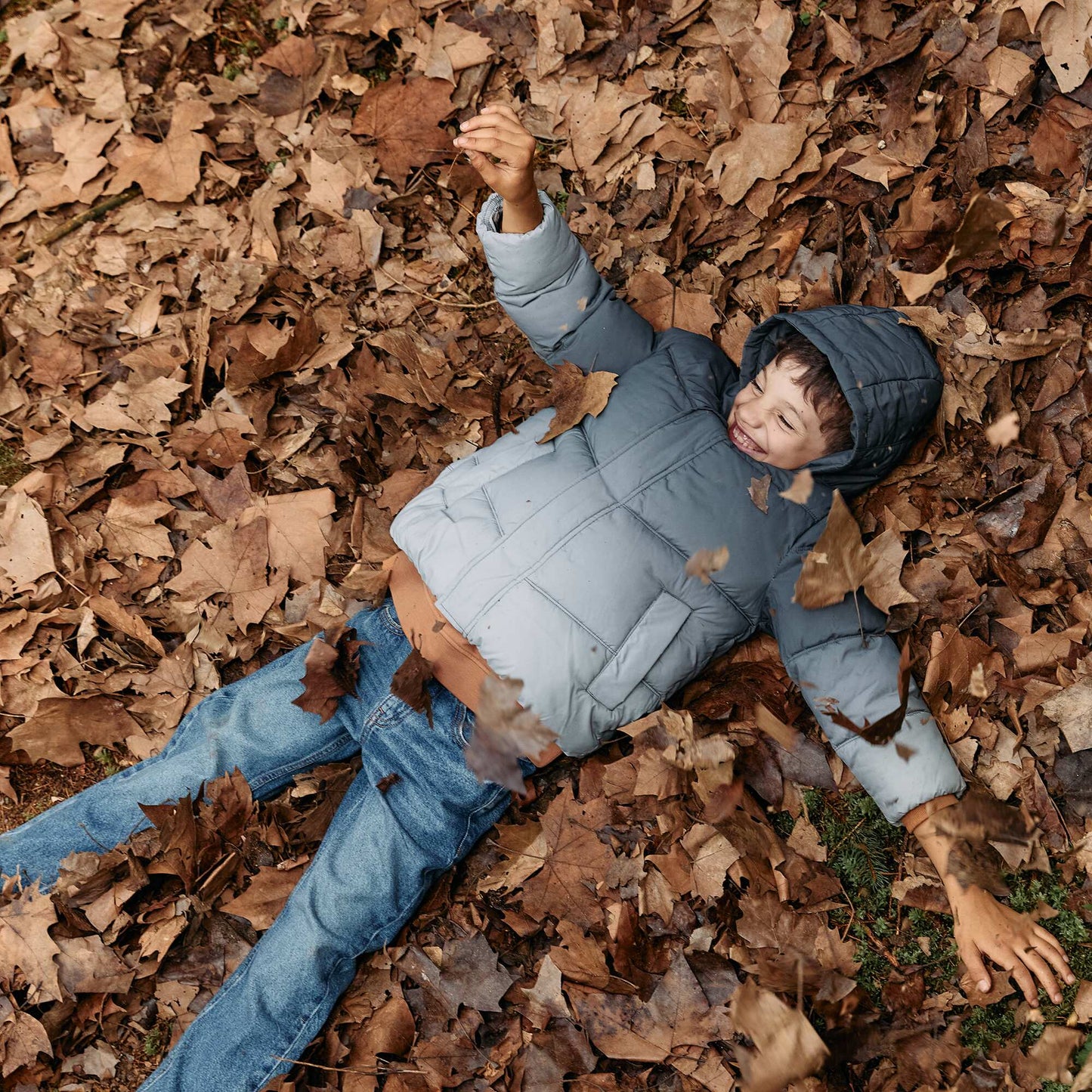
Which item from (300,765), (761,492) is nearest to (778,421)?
(761,492)

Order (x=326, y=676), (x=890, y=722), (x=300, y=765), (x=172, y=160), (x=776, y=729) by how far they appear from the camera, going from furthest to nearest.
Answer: (x=172, y=160)
(x=300, y=765)
(x=326, y=676)
(x=776, y=729)
(x=890, y=722)

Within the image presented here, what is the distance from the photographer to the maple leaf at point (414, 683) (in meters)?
3.27

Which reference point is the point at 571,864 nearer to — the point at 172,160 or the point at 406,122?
the point at 406,122

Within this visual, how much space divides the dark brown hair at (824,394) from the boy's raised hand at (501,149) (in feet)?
3.66

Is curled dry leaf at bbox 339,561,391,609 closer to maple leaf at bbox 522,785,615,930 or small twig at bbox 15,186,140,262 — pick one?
maple leaf at bbox 522,785,615,930

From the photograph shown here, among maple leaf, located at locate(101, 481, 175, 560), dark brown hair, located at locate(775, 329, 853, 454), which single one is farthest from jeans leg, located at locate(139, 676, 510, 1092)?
dark brown hair, located at locate(775, 329, 853, 454)

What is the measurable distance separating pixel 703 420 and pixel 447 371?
1246mm

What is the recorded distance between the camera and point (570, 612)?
3.04m

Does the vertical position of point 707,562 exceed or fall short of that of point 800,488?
it falls short

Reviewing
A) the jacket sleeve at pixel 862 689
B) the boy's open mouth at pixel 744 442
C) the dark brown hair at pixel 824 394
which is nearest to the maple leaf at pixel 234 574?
the boy's open mouth at pixel 744 442

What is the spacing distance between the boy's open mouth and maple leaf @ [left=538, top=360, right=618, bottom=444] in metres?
0.46

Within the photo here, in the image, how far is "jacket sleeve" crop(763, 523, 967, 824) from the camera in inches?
114

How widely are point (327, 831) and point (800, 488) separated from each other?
2.14m

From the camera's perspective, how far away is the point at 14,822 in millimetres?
3607
